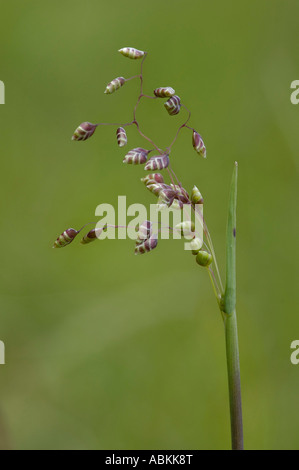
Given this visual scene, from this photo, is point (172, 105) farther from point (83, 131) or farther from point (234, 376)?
point (234, 376)

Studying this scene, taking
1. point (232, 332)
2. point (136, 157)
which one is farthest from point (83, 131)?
point (232, 332)

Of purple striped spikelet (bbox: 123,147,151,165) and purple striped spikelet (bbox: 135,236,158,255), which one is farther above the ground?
purple striped spikelet (bbox: 123,147,151,165)

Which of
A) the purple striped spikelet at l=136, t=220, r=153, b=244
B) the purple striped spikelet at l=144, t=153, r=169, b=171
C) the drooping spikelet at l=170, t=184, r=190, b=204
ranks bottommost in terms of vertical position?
the purple striped spikelet at l=136, t=220, r=153, b=244

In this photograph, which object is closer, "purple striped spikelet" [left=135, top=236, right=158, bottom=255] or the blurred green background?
"purple striped spikelet" [left=135, top=236, right=158, bottom=255]
